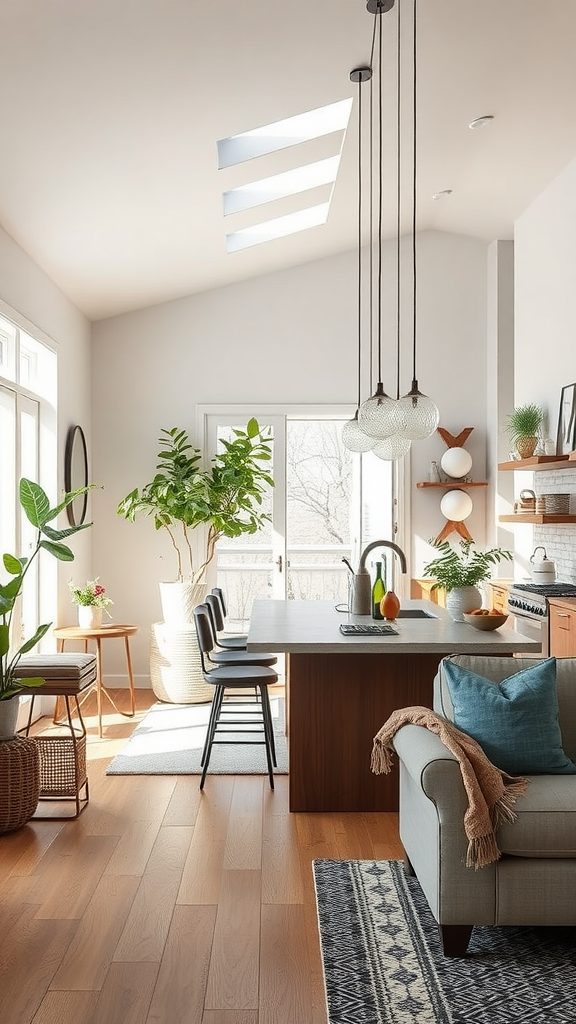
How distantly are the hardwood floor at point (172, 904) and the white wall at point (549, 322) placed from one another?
283 centimetres

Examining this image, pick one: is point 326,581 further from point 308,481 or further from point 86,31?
point 86,31

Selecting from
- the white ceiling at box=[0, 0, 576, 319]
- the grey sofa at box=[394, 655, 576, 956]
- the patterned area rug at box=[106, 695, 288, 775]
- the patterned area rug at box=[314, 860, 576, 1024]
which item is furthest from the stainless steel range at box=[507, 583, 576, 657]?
the white ceiling at box=[0, 0, 576, 319]

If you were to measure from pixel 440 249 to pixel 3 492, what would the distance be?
419 cm

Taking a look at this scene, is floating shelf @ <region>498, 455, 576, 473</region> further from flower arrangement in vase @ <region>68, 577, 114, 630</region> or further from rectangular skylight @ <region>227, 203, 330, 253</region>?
flower arrangement in vase @ <region>68, 577, 114, 630</region>

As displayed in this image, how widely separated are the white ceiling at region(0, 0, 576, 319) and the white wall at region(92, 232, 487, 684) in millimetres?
873

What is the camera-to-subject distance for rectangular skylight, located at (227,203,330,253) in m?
6.48

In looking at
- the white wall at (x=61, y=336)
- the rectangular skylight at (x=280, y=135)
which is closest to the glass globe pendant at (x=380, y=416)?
the rectangular skylight at (x=280, y=135)

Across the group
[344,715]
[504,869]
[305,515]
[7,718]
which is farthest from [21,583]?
[305,515]

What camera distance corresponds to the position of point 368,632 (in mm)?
4105

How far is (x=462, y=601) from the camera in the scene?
440 centimetres

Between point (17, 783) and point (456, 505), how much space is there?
4330 millimetres

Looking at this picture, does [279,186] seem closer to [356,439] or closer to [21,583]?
[356,439]

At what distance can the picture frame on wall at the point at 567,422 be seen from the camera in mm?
5656

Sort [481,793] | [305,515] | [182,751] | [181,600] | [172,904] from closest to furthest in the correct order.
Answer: [481,793] < [172,904] < [182,751] < [181,600] < [305,515]
